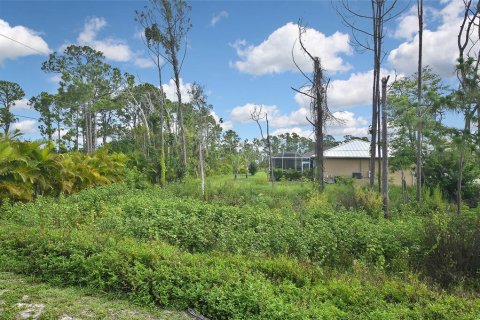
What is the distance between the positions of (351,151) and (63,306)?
25.2 m

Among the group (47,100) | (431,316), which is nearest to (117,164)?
(431,316)

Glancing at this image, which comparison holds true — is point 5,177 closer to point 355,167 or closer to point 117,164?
point 117,164

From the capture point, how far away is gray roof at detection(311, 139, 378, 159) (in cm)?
2586

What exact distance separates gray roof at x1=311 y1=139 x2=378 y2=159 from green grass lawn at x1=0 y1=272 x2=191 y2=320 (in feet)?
73.2

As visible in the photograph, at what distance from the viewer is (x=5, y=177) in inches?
363

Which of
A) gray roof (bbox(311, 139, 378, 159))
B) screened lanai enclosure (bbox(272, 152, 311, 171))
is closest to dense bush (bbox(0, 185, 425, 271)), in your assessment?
gray roof (bbox(311, 139, 378, 159))

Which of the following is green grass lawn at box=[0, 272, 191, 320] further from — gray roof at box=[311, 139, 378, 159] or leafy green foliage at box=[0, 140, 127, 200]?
gray roof at box=[311, 139, 378, 159]

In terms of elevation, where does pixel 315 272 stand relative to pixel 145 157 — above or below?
below

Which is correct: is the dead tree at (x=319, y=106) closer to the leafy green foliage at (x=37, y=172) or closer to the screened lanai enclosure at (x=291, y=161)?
the leafy green foliage at (x=37, y=172)

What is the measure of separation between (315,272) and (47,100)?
3694 cm

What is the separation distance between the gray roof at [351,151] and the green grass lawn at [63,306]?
2231cm

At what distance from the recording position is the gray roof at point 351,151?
2586 cm

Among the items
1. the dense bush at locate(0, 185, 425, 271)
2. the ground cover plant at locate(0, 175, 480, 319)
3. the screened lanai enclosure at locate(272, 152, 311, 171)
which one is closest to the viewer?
the ground cover plant at locate(0, 175, 480, 319)

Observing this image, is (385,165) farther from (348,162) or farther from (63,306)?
(348,162)
